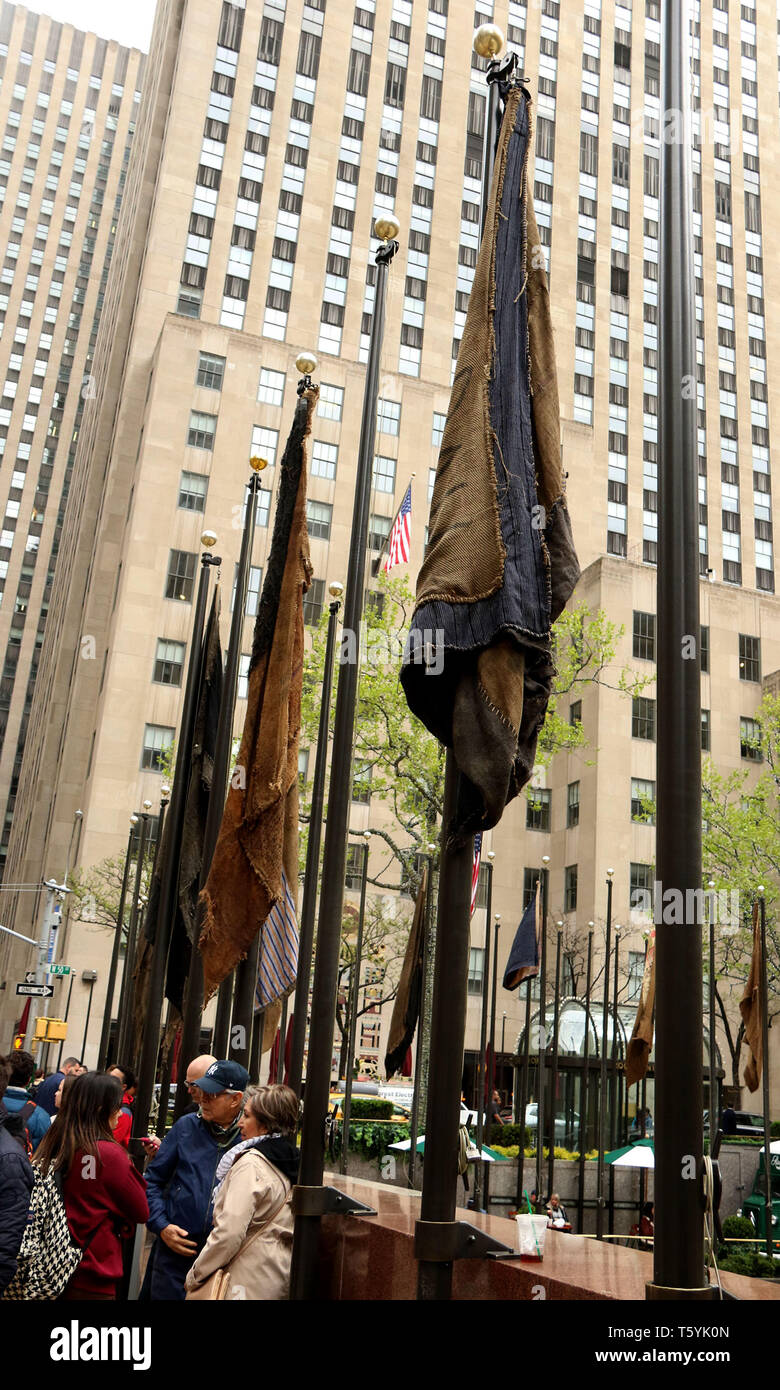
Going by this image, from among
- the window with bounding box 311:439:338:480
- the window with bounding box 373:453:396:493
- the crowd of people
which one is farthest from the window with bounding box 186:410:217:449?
the crowd of people

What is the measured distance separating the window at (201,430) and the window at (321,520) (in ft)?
19.7

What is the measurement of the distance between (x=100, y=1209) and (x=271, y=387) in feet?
187

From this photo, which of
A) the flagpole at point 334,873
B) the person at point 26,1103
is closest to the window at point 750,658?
the person at point 26,1103

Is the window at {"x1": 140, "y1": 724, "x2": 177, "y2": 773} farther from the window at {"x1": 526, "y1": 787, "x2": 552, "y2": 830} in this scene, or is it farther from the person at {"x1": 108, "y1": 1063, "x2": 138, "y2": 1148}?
the person at {"x1": 108, "y1": 1063, "x2": 138, "y2": 1148}

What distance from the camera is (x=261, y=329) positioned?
63531 mm

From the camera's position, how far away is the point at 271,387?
59.4 meters

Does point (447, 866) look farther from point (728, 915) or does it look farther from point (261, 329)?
point (261, 329)

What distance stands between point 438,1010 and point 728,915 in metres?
42.0

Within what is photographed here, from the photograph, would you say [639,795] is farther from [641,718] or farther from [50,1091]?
[50,1091]

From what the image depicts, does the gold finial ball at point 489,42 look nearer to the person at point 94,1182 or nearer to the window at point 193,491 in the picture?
the person at point 94,1182

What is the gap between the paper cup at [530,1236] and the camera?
198 inches

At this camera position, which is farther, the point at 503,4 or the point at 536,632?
the point at 503,4

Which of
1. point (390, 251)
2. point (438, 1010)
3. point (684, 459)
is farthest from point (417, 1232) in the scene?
point (390, 251)

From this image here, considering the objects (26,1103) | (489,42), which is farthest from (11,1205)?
(489,42)
